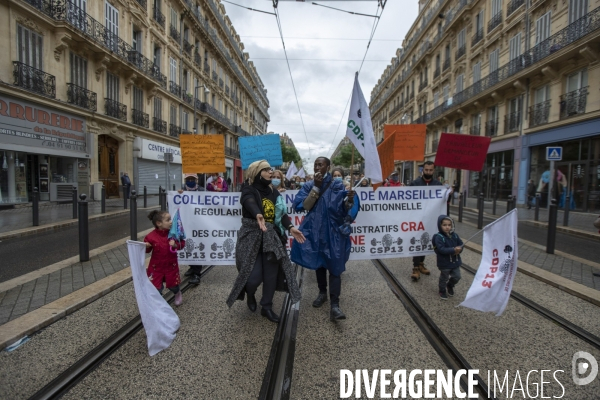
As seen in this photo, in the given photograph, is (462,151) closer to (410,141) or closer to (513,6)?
(410,141)

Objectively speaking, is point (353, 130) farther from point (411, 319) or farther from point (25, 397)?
point (25, 397)

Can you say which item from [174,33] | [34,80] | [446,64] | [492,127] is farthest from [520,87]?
[34,80]

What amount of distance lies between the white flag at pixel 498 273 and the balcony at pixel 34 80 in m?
17.0

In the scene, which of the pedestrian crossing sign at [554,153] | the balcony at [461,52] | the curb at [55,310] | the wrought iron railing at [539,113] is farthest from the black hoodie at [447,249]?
the balcony at [461,52]

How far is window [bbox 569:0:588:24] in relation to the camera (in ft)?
49.2

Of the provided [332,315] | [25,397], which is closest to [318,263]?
[332,315]

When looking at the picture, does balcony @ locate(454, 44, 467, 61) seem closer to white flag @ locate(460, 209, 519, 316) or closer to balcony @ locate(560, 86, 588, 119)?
balcony @ locate(560, 86, 588, 119)

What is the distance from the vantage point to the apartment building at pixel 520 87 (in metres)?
15.0

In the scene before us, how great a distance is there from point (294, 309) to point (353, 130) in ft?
6.86

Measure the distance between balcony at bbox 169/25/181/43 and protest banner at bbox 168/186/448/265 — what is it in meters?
25.2

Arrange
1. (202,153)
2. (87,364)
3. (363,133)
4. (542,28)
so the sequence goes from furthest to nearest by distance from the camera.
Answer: (542,28)
(202,153)
(363,133)
(87,364)

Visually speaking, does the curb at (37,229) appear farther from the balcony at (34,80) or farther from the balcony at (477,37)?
the balcony at (477,37)

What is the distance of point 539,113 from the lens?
18.0 meters

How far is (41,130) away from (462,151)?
16.6m
